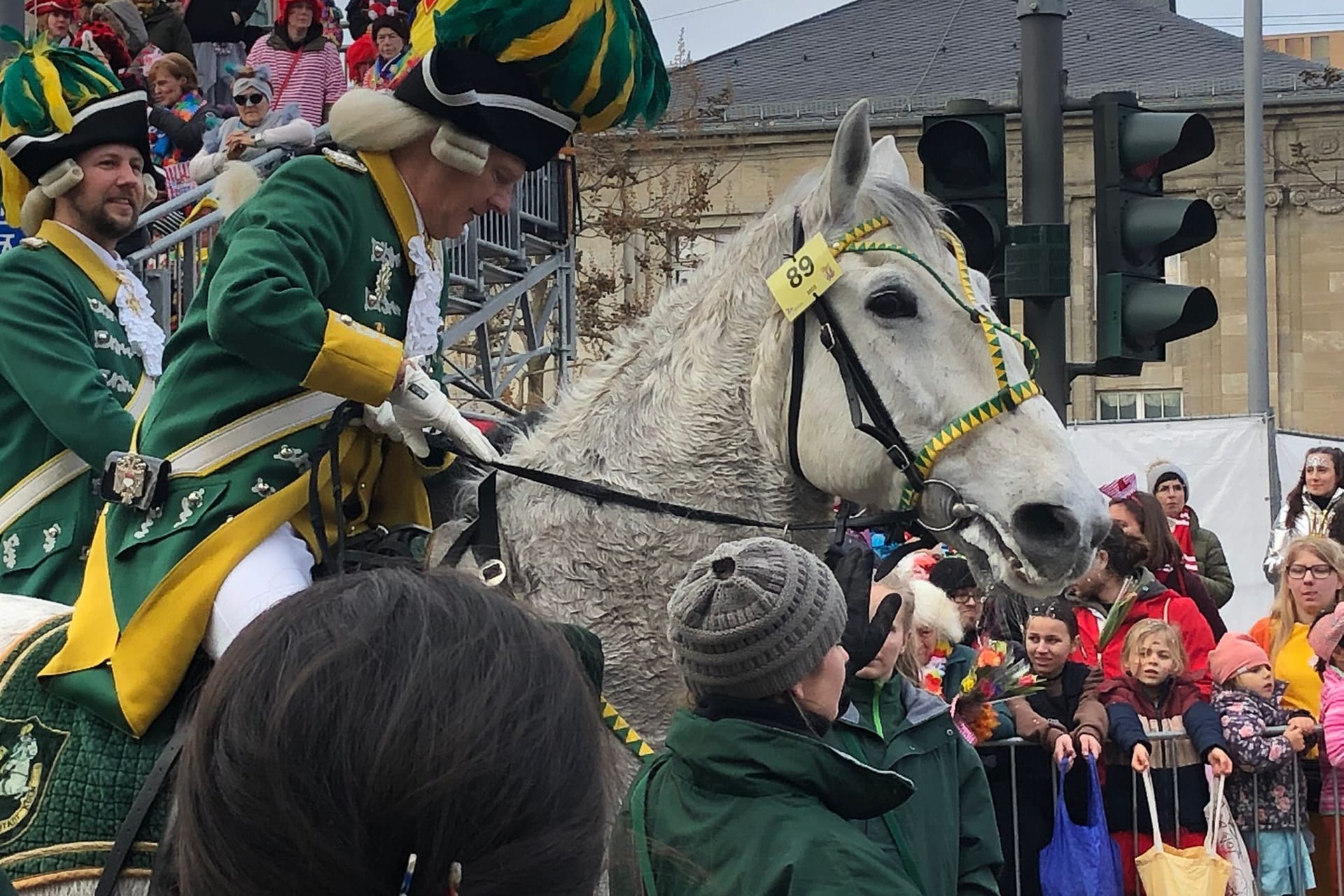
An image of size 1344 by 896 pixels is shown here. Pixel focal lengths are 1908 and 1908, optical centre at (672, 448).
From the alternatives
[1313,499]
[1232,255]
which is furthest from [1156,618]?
[1232,255]

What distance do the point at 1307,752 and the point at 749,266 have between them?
12.9ft

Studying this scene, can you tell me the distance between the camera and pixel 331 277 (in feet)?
12.1

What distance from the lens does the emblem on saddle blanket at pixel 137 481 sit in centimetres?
350

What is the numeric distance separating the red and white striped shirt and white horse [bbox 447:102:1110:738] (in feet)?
26.1

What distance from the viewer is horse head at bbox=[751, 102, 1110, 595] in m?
3.69

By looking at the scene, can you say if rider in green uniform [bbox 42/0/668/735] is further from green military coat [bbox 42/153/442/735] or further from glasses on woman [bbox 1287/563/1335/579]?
glasses on woman [bbox 1287/563/1335/579]

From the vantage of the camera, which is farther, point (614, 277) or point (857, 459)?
point (614, 277)

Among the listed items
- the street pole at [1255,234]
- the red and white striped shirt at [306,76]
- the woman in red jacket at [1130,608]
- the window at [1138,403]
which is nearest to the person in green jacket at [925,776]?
the woman in red jacket at [1130,608]

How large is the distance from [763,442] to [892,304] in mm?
396

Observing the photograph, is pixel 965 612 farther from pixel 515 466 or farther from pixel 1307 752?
pixel 515 466

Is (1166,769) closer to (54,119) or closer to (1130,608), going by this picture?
(1130,608)

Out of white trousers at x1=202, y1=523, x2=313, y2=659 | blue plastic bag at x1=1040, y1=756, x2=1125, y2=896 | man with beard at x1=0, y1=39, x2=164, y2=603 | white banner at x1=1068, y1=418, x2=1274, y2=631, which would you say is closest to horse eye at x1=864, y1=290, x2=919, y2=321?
white trousers at x1=202, y1=523, x2=313, y2=659

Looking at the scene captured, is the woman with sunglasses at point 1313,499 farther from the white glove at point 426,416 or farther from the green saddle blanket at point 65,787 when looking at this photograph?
the green saddle blanket at point 65,787

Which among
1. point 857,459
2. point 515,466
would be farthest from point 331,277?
point 857,459
